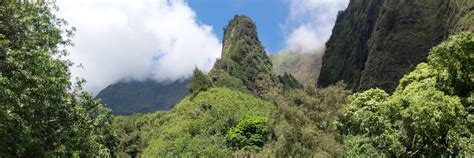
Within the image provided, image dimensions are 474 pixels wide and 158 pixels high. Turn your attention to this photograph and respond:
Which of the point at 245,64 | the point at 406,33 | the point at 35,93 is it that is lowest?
the point at 35,93

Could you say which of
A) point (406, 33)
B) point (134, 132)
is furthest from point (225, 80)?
point (406, 33)

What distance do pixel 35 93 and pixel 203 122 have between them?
6347cm

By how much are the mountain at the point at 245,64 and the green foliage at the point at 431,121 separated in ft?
263

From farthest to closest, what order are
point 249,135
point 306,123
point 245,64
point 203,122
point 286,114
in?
point 245,64
point 203,122
point 249,135
point 286,114
point 306,123

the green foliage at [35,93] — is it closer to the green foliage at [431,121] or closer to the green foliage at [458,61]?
the green foliage at [431,121]

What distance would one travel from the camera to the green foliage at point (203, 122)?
2726 inches

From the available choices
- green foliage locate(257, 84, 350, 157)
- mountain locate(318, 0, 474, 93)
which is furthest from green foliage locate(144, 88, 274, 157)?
mountain locate(318, 0, 474, 93)

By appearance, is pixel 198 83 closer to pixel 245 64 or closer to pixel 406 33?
pixel 245 64

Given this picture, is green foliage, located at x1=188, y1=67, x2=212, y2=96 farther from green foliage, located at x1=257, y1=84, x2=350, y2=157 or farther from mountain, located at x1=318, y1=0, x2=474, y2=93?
green foliage, located at x1=257, y1=84, x2=350, y2=157

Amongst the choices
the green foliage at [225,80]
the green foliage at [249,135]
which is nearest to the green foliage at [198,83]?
the green foliage at [225,80]

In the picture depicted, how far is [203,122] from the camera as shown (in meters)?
81.5

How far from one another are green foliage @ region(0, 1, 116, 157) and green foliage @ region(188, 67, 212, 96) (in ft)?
253

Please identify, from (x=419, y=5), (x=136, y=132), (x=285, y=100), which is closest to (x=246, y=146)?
(x=285, y=100)

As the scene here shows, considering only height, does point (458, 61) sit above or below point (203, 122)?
below
